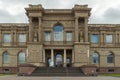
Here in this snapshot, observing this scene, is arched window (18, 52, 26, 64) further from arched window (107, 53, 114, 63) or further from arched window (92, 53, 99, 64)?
arched window (107, 53, 114, 63)

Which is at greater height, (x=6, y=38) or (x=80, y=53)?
(x=6, y=38)

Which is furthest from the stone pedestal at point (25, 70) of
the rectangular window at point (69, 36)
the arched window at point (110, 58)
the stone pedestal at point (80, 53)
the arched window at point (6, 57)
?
the arched window at point (110, 58)

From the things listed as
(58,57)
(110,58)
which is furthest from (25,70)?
(110,58)

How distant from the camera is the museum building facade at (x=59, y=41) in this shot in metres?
77.6

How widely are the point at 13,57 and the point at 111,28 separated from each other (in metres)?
25.3

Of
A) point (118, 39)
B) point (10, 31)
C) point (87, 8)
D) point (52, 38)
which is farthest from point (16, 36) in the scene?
point (118, 39)

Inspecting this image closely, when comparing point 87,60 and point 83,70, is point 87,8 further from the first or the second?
point 83,70

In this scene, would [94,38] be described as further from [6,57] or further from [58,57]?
[6,57]

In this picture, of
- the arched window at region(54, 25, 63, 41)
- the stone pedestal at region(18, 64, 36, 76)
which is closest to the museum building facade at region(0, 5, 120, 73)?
the arched window at region(54, 25, 63, 41)

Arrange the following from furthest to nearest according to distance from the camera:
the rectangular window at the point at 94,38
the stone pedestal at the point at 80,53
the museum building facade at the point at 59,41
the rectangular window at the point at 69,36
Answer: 1. the rectangular window at the point at 94,38
2. the rectangular window at the point at 69,36
3. the museum building facade at the point at 59,41
4. the stone pedestal at the point at 80,53

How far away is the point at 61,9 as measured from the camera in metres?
81.1

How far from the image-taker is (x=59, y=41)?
8125 cm

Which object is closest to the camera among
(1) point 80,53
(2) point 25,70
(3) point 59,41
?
(2) point 25,70

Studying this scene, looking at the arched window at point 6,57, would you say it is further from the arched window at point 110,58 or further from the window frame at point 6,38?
the arched window at point 110,58
